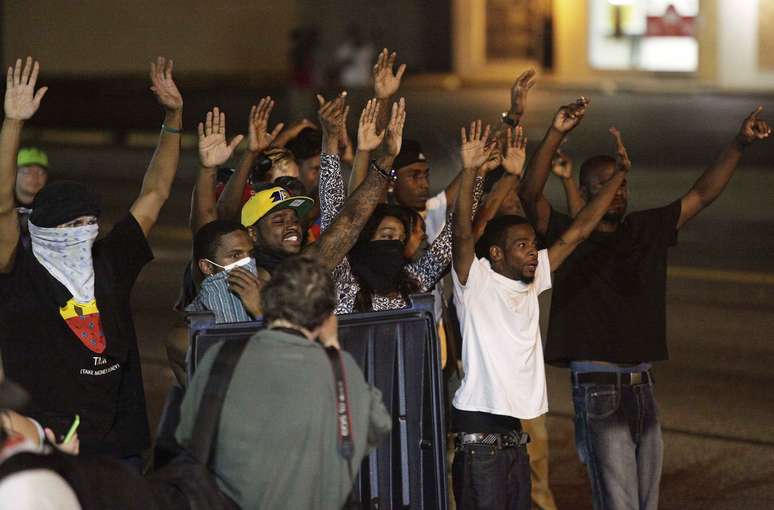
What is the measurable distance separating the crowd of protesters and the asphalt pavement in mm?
1407

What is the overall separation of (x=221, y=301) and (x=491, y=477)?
1.48 m

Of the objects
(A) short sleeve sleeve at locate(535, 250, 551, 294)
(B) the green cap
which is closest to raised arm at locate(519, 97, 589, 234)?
(A) short sleeve sleeve at locate(535, 250, 551, 294)

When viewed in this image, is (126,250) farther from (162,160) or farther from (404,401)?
(404,401)

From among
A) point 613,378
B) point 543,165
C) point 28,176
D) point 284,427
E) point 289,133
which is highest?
point 289,133

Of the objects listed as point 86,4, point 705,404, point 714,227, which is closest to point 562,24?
point 86,4

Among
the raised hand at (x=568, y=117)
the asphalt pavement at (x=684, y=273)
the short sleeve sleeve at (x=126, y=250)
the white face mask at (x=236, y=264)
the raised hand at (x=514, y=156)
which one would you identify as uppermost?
the raised hand at (x=568, y=117)

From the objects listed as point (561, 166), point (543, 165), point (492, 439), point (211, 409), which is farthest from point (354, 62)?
point (211, 409)

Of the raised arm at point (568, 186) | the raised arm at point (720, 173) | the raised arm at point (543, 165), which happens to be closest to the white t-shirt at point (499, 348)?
the raised arm at point (543, 165)

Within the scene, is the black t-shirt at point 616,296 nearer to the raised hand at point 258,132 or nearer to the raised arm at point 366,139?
the raised arm at point 366,139

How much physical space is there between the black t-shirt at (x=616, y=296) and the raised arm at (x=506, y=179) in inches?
18.0

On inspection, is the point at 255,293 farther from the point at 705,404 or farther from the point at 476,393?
the point at 705,404

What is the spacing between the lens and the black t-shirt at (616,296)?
7031mm

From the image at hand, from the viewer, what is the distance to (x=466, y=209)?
661cm

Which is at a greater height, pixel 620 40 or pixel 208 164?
pixel 208 164
